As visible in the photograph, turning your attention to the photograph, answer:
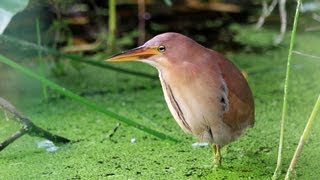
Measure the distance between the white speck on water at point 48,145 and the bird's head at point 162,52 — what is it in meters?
0.59

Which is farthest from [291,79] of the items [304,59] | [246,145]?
[246,145]

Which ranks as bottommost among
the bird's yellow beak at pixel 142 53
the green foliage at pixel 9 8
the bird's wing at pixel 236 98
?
the bird's wing at pixel 236 98

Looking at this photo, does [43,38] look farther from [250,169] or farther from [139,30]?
[250,169]

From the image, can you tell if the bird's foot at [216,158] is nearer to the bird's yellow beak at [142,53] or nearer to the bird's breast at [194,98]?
the bird's breast at [194,98]

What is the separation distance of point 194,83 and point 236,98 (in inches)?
6.9

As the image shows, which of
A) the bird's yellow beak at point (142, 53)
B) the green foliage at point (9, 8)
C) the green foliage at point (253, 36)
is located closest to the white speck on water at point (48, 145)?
the green foliage at point (9, 8)

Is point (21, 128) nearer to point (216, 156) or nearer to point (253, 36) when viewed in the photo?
point (216, 156)

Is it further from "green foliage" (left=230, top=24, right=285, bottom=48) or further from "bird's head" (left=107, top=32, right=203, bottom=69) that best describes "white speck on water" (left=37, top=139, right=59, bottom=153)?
"green foliage" (left=230, top=24, right=285, bottom=48)

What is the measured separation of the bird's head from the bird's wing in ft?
0.48

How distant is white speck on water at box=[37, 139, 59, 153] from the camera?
8.38 feet

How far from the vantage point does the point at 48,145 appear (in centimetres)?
259

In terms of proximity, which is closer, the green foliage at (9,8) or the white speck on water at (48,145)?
the green foliage at (9,8)

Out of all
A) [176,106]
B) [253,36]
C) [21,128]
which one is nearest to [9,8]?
[21,128]

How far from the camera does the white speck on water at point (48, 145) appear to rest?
2553mm
